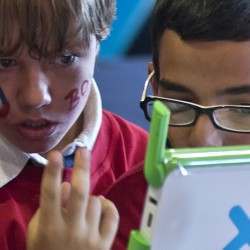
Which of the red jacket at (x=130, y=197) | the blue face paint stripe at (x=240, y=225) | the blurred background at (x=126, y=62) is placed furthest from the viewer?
the blurred background at (x=126, y=62)

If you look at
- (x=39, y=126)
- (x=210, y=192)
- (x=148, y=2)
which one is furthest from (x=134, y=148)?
(x=148, y=2)

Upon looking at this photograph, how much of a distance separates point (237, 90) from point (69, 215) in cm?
25

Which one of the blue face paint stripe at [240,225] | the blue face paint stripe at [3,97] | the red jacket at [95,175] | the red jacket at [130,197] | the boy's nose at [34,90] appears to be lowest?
the red jacket at [95,175]

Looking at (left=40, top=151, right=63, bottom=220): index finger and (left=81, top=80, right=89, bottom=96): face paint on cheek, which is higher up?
(left=40, top=151, right=63, bottom=220): index finger

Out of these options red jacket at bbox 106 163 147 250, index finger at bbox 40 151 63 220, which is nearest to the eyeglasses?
red jacket at bbox 106 163 147 250

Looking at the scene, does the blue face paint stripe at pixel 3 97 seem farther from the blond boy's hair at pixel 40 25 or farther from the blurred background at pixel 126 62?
the blurred background at pixel 126 62

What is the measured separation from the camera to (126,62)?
6.64ft

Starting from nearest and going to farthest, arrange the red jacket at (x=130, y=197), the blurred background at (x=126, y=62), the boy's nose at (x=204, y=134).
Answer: the boy's nose at (x=204, y=134) → the red jacket at (x=130, y=197) → the blurred background at (x=126, y=62)

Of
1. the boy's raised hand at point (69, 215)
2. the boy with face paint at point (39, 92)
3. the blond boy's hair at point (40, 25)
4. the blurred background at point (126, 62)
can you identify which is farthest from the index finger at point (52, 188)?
the blurred background at point (126, 62)

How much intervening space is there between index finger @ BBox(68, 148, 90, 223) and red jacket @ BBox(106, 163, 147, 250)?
0.23m

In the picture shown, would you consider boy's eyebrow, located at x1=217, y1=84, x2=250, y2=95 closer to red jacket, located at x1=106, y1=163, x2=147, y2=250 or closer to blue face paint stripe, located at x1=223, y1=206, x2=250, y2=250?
red jacket, located at x1=106, y1=163, x2=147, y2=250

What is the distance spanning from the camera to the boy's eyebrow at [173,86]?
643 millimetres

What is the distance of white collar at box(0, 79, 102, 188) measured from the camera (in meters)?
0.78

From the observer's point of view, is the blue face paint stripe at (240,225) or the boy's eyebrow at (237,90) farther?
the boy's eyebrow at (237,90)
